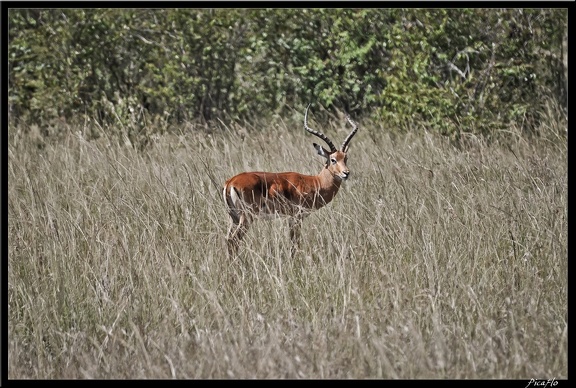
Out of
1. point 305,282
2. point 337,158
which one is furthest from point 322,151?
point 305,282

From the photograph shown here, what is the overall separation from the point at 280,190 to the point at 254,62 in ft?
15.3

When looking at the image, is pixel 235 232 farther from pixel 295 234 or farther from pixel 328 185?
pixel 328 185

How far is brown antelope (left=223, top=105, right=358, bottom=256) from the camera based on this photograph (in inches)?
230

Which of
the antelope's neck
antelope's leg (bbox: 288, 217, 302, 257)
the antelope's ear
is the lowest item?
the antelope's neck

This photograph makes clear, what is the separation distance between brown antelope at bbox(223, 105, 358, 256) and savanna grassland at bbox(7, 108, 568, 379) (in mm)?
103

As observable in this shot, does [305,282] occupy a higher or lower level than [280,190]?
higher

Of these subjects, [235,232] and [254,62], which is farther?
[254,62]

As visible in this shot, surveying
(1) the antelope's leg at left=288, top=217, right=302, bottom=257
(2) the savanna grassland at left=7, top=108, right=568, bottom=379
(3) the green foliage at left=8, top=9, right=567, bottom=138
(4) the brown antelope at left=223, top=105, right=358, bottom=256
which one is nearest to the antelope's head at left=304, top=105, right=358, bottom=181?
(4) the brown antelope at left=223, top=105, right=358, bottom=256

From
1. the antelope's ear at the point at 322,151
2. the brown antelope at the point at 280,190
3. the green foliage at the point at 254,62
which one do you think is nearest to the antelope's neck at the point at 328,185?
the brown antelope at the point at 280,190

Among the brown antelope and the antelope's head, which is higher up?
the antelope's head

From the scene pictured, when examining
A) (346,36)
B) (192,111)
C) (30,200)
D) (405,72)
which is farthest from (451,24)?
(30,200)

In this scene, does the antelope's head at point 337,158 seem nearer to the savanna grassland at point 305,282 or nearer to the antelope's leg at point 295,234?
the savanna grassland at point 305,282

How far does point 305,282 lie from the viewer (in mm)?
4488

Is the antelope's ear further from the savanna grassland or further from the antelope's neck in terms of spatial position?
the savanna grassland
